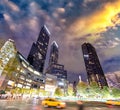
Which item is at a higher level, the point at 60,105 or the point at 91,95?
the point at 91,95

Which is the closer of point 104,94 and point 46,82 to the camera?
point 104,94

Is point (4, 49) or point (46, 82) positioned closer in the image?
point (4, 49)

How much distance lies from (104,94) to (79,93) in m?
20.0

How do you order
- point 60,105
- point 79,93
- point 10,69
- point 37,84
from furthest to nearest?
point 37,84, point 79,93, point 10,69, point 60,105

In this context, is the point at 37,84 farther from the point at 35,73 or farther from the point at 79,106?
the point at 79,106

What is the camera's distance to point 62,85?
7451 inches

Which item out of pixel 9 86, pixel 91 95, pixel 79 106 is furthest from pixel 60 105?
pixel 91 95

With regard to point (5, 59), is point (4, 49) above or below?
above

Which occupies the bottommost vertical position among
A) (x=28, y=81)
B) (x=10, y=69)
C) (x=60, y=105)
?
(x=60, y=105)

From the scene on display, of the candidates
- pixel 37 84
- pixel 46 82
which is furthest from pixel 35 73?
pixel 46 82

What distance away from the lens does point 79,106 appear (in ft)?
19.8

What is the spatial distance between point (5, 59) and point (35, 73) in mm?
111210

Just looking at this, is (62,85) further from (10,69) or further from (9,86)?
(10,69)

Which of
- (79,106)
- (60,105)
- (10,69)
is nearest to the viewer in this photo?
(79,106)
